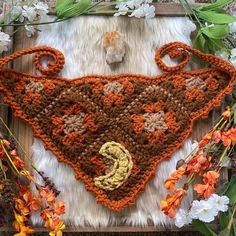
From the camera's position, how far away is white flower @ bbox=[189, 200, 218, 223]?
0.79 m

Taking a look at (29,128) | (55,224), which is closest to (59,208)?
(55,224)

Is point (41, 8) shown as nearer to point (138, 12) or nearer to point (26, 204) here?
point (138, 12)

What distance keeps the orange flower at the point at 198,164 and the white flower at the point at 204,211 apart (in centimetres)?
5

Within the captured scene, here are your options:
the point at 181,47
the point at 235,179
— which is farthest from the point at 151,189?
the point at 181,47

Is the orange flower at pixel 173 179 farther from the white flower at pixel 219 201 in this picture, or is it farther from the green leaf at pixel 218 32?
the green leaf at pixel 218 32

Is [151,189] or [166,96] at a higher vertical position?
[166,96]

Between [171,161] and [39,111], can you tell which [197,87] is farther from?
[39,111]

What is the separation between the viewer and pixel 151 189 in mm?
868

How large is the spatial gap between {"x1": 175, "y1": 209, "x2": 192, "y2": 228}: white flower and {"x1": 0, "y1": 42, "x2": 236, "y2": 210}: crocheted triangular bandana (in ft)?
0.25

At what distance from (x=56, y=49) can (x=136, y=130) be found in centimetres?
20

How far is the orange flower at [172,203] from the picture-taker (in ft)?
2.64

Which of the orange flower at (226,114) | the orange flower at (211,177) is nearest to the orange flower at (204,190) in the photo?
the orange flower at (211,177)

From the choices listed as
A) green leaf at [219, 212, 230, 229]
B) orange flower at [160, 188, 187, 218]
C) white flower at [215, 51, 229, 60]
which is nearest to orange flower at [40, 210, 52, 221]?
orange flower at [160, 188, 187, 218]

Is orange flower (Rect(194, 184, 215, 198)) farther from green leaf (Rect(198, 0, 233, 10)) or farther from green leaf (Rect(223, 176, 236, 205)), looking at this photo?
green leaf (Rect(198, 0, 233, 10))
